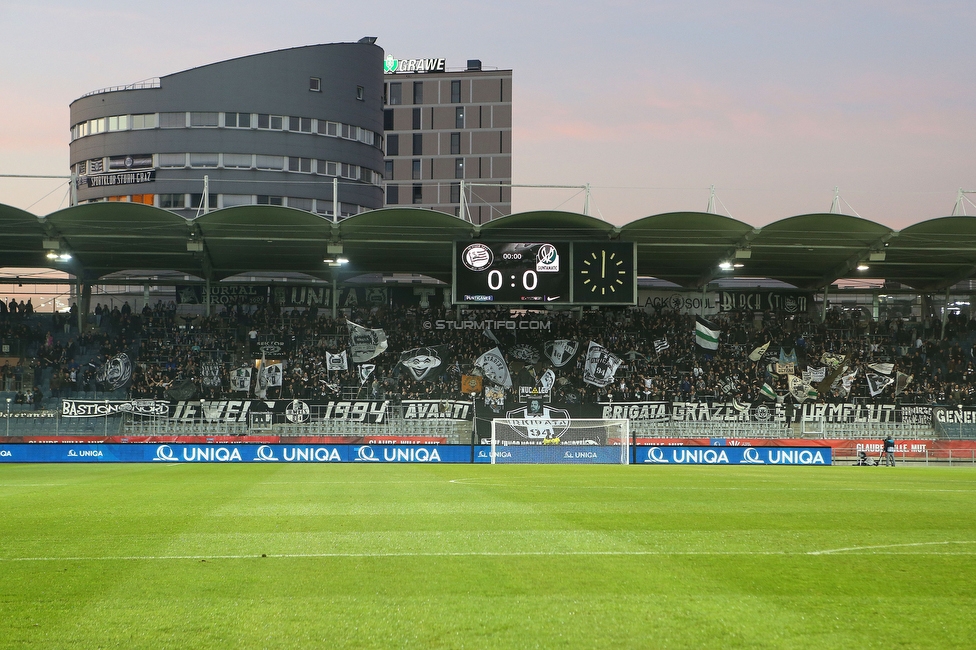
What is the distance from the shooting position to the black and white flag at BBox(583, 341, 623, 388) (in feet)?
138

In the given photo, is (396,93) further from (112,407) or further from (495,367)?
(112,407)

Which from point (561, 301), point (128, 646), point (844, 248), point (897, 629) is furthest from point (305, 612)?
point (844, 248)

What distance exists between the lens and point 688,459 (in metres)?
32.8

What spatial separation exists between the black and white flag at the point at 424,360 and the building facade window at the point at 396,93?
221 ft

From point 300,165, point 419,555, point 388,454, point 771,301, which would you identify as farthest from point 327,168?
point 419,555

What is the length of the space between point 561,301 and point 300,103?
47.5 metres

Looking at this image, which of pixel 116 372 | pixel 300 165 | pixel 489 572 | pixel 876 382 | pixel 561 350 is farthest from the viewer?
pixel 300 165

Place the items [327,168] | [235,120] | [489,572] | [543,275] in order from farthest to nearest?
[327,168]
[235,120]
[543,275]
[489,572]

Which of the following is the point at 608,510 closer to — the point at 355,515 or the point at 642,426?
the point at 355,515

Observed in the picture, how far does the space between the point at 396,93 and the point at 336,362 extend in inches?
2682

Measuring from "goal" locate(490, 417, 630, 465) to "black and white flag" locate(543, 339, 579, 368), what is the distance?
7244mm

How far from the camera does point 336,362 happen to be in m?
42.6

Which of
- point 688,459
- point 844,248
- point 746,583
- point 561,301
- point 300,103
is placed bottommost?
point 688,459

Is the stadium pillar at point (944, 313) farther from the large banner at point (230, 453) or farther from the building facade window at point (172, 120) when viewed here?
the building facade window at point (172, 120)
